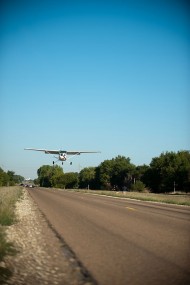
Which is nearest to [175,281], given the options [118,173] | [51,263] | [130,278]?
[130,278]

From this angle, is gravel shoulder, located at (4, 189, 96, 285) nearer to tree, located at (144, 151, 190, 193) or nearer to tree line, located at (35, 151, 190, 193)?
tree line, located at (35, 151, 190, 193)

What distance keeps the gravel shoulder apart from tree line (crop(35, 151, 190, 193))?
5723cm

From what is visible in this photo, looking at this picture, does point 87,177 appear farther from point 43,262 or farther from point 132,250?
point 43,262

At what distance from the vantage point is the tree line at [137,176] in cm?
9075

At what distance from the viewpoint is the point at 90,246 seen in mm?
10531

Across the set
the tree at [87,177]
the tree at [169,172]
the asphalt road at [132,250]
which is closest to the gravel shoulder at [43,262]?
the asphalt road at [132,250]

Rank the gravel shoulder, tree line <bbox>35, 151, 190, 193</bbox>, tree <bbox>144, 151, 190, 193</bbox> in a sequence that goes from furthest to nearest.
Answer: tree line <bbox>35, 151, 190, 193</bbox>
tree <bbox>144, 151, 190, 193</bbox>
the gravel shoulder

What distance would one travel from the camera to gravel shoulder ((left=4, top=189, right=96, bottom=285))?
717 cm

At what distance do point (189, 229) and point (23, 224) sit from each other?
6.56 metres

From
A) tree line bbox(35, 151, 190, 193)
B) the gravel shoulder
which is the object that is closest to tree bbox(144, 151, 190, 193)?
tree line bbox(35, 151, 190, 193)

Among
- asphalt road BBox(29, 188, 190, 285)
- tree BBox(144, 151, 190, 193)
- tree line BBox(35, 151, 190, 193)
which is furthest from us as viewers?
tree line BBox(35, 151, 190, 193)

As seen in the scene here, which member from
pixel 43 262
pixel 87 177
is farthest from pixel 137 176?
pixel 43 262

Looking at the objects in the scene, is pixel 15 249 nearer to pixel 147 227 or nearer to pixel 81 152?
pixel 147 227

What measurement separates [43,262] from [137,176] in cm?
11872
